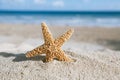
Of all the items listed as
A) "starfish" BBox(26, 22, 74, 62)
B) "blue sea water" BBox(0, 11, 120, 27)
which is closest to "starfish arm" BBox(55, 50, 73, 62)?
"starfish" BBox(26, 22, 74, 62)

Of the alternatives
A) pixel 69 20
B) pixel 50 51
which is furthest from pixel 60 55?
pixel 69 20

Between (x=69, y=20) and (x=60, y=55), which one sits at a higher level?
(x=60, y=55)

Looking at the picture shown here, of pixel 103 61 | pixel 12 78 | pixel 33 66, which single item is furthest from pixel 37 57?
pixel 103 61

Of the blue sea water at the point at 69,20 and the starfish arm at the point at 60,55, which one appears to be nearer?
the starfish arm at the point at 60,55

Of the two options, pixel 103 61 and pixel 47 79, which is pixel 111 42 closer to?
pixel 103 61

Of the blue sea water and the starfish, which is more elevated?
the starfish

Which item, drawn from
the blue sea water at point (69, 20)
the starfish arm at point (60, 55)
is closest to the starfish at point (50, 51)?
the starfish arm at point (60, 55)

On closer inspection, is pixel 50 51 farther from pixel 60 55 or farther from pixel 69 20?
pixel 69 20

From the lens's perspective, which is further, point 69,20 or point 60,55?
point 69,20

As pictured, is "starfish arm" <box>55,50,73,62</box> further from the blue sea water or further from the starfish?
the blue sea water

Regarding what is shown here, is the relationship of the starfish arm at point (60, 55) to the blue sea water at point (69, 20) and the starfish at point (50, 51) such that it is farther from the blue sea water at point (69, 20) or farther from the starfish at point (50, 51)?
the blue sea water at point (69, 20)

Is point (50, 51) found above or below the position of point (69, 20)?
above
